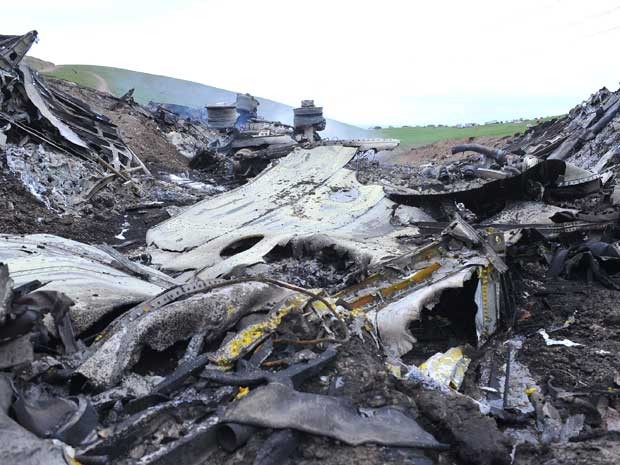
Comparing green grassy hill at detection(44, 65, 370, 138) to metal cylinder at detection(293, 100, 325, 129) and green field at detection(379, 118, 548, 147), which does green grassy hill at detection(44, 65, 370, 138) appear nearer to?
green field at detection(379, 118, 548, 147)

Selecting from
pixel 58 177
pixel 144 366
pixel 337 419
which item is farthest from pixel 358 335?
pixel 58 177

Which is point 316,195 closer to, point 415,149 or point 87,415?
point 87,415

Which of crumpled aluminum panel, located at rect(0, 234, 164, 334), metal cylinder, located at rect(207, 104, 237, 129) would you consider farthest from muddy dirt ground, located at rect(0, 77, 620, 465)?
metal cylinder, located at rect(207, 104, 237, 129)

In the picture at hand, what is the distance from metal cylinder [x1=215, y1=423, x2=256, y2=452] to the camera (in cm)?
191

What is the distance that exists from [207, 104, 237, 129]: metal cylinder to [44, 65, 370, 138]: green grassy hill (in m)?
14.3

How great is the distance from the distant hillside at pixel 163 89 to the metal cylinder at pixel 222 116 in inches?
564

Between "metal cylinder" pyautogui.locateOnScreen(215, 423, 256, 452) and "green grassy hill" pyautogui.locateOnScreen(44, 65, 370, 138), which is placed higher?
"green grassy hill" pyautogui.locateOnScreen(44, 65, 370, 138)

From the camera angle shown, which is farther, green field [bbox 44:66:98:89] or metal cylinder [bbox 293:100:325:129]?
green field [bbox 44:66:98:89]

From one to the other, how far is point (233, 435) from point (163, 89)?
38866mm

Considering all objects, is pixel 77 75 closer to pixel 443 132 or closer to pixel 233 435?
pixel 443 132

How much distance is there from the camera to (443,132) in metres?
28.6

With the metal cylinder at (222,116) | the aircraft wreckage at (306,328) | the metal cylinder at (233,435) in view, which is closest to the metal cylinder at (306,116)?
the metal cylinder at (222,116)

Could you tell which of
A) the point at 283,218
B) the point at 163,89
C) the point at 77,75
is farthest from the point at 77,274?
the point at 163,89

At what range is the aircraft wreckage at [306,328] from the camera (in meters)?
1.95
